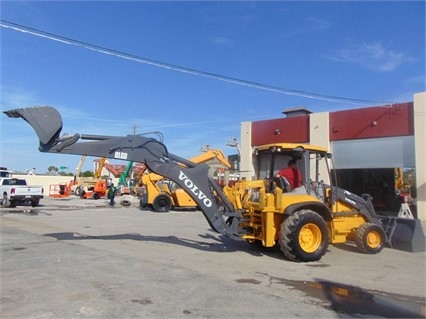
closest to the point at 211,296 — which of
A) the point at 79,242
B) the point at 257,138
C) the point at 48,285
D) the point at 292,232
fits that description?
the point at 48,285

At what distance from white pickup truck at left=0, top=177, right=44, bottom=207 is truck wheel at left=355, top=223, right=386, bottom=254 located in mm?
22307

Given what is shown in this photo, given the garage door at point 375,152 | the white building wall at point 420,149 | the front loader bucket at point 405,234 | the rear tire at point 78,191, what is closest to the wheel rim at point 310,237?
the front loader bucket at point 405,234

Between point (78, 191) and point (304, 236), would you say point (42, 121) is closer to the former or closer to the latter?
point (304, 236)

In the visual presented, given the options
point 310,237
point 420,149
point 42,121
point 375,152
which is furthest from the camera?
point 375,152

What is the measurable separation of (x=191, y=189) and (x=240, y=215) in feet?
4.51

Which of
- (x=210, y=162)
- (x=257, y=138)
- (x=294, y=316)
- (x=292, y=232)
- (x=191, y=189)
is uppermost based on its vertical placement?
(x=257, y=138)

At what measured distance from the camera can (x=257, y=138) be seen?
95.0 feet

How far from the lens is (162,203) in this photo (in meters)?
25.8

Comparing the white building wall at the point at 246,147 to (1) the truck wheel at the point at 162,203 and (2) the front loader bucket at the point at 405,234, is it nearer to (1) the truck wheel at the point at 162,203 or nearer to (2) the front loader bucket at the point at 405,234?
(1) the truck wheel at the point at 162,203

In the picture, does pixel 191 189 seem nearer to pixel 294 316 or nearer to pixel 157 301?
pixel 157 301

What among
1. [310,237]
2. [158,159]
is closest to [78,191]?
[158,159]

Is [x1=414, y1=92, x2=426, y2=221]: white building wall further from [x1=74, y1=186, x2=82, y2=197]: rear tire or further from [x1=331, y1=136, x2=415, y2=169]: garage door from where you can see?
[x1=74, y1=186, x2=82, y2=197]: rear tire

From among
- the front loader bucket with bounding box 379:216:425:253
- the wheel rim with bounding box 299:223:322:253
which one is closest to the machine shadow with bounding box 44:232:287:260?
the wheel rim with bounding box 299:223:322:253

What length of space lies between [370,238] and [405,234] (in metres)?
1.44
